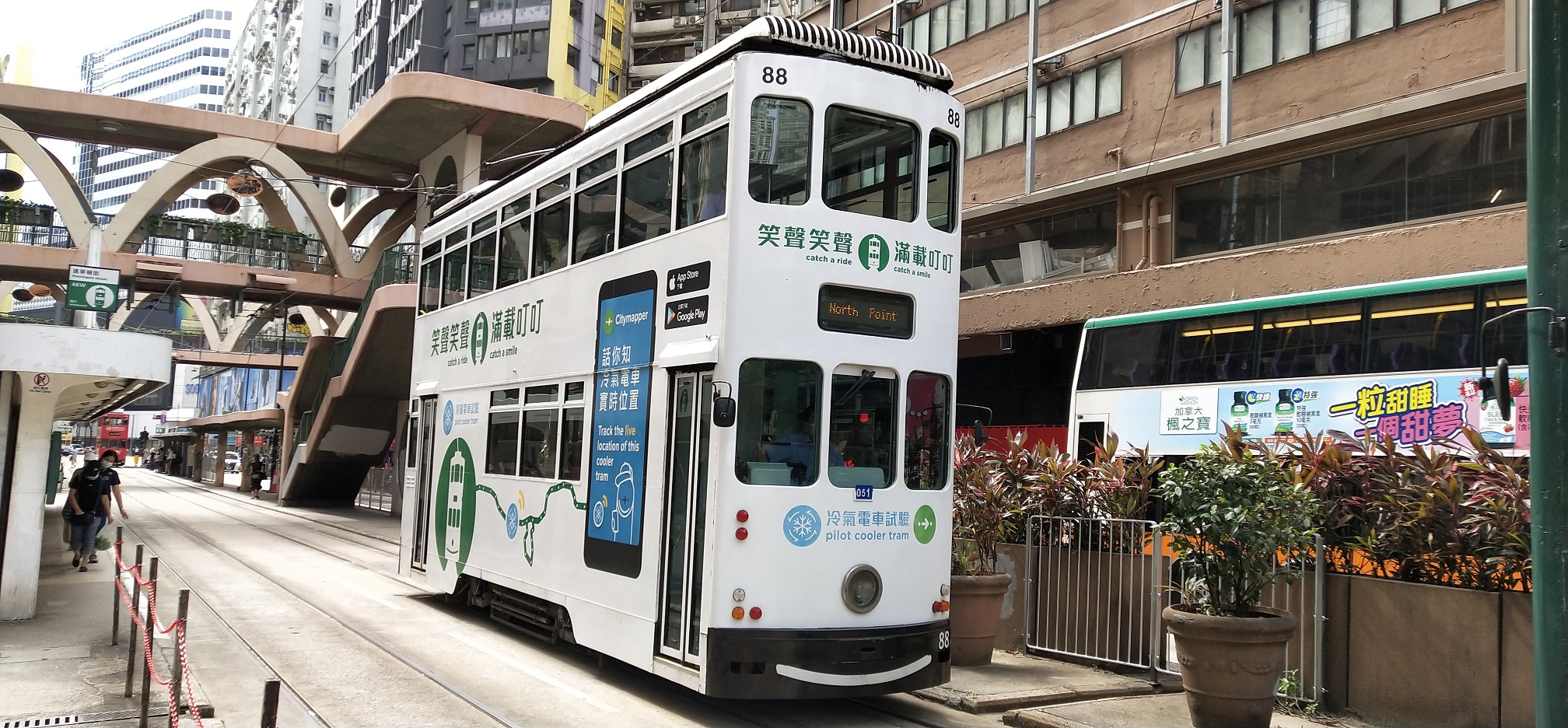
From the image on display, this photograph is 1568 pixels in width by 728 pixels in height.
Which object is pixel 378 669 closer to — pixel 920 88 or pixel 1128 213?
pixel 920 88

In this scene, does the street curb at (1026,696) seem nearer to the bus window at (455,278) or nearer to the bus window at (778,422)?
the bus window at (778,422)

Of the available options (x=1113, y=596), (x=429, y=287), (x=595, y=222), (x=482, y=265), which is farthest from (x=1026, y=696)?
(x=429, y=287)

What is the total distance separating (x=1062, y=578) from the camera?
1037 cm

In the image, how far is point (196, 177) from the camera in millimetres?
36250

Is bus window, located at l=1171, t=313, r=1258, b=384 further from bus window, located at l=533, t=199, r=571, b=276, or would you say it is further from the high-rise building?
the high-rise building

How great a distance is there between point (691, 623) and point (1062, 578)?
4.07 meters

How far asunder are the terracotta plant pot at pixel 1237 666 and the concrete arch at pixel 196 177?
3159 cm

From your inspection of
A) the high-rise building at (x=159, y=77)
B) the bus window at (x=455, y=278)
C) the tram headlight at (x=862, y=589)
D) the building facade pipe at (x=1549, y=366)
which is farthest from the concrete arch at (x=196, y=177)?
the high-rise building at (x=159, y=77)

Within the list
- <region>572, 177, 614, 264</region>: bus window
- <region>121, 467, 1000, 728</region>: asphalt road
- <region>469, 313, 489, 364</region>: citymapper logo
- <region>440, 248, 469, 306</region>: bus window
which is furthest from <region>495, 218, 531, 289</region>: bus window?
<region>121, 467, 1000, 728</region>: asphalt road

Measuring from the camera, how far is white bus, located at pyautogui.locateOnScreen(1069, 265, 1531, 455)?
40.5ft

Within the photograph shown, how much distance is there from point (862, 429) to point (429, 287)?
8.24m

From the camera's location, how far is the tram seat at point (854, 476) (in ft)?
25.8

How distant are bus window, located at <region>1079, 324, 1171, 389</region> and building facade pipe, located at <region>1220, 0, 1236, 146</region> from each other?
5.78 meters

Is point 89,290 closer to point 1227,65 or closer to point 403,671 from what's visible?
point 403,671
